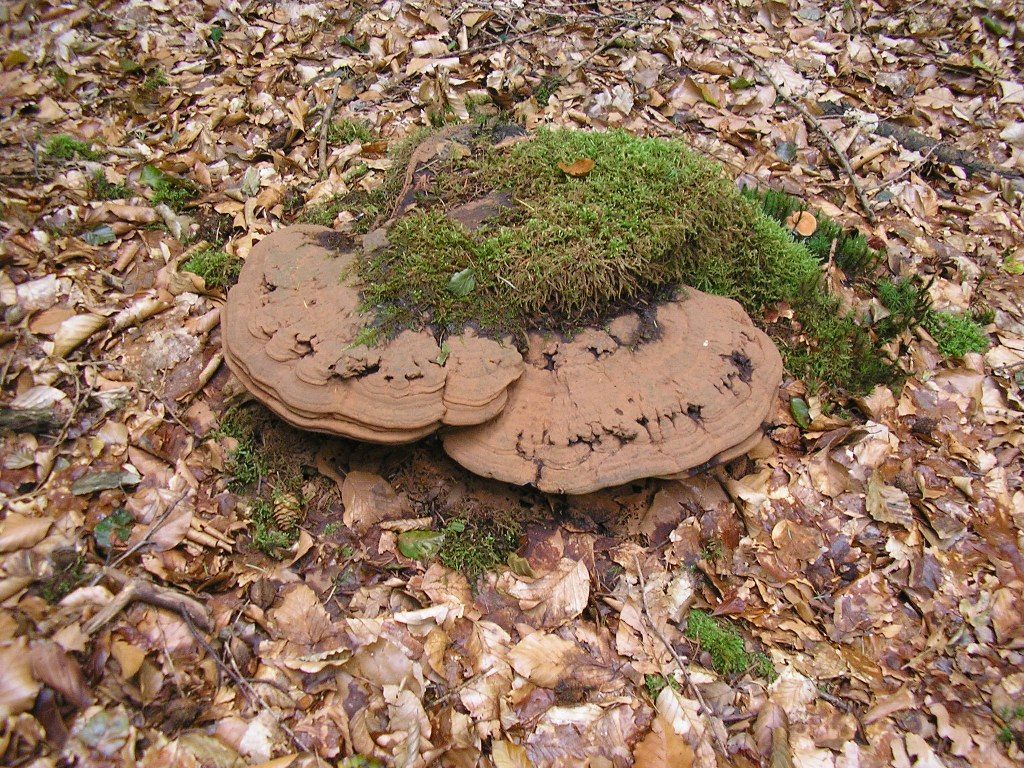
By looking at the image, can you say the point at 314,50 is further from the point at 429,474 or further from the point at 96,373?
the point at 429,474

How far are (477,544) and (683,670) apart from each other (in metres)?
1.24

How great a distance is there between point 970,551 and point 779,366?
63.3 inches

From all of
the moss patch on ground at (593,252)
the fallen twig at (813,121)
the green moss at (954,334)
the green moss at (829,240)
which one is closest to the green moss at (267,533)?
the moss patch on ground at (593,252)

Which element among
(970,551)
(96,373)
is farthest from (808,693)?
(96,373)

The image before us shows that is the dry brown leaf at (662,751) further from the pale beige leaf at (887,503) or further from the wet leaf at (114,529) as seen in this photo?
the wet leaf at (114,529)

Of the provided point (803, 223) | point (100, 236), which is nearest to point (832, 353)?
point (803, 223)

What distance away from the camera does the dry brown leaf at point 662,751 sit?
2836 millimetres

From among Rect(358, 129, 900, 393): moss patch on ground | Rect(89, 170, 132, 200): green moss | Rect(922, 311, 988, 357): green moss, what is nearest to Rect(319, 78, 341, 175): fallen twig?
Rect(358, 129, 900, 393): moss patch on ground

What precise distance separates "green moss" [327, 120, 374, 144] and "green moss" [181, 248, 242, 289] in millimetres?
1701

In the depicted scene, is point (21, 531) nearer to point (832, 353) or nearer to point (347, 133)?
point (347, 133)

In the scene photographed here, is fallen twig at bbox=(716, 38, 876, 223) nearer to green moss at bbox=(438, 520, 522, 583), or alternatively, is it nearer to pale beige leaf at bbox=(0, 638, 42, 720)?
green moss at bbox=(438, 520, 522, 583)

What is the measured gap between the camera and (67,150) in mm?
4949

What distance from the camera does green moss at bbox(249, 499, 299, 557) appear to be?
3307mm

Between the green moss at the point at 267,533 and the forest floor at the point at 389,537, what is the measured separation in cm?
2
